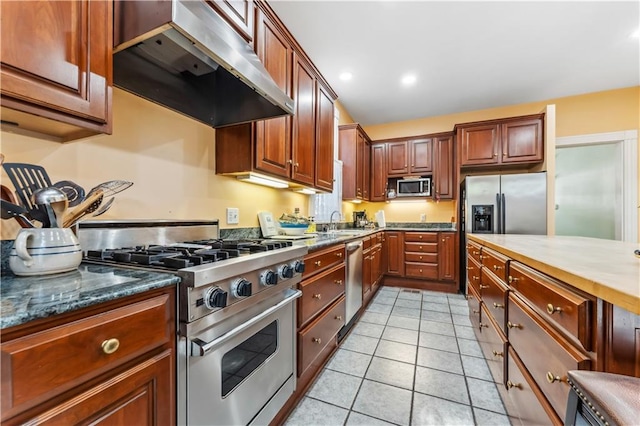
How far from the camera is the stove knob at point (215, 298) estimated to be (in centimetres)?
82

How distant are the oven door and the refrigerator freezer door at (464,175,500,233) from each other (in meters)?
3.11

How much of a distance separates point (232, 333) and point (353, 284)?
1632mm

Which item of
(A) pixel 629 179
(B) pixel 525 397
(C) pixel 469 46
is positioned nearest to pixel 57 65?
(B) pixel 525 397

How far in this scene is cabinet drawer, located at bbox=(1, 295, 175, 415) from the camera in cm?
45

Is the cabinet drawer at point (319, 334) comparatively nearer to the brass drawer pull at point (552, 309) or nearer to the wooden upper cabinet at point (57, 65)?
the brass drawer pull at point (552, 309)

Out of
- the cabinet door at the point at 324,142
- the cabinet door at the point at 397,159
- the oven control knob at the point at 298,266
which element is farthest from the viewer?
the cabinet door at the point at 397,159

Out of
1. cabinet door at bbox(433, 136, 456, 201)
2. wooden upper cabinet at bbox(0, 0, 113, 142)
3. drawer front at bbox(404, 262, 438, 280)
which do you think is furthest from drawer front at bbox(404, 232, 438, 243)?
wooden upper cabinet at bbox(0, 0, 113, 142)

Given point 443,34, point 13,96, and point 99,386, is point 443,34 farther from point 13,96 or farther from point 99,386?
point 99,386

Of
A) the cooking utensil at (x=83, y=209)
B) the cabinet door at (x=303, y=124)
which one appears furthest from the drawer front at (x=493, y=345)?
the cooking utensil at (x=83, y=209)

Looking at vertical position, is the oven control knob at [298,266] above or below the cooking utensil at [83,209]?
below

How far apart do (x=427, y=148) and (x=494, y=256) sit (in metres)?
2.93

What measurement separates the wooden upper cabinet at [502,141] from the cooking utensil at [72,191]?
13.9 ft

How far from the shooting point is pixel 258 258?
104 centimetres

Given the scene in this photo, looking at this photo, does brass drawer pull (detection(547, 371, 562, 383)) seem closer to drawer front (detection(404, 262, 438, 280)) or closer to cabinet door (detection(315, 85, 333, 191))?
cabinet door (detection(315, 85, 333, 191))
